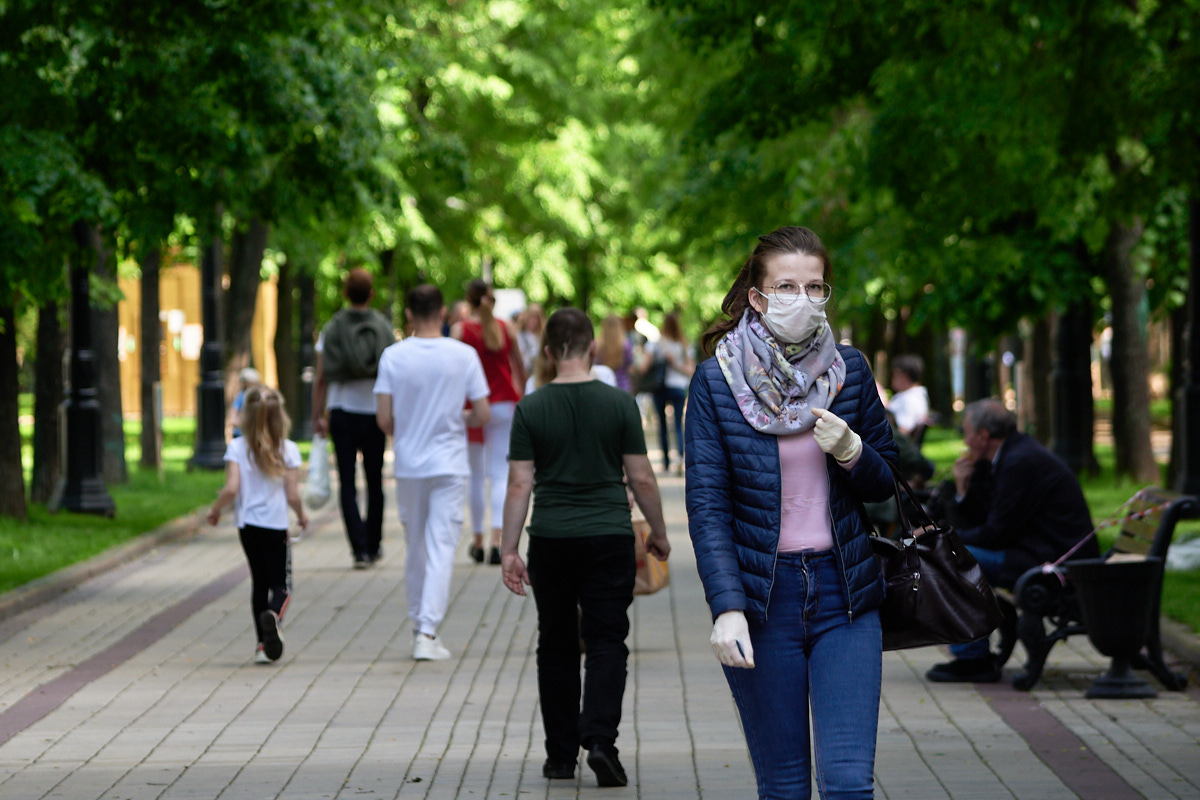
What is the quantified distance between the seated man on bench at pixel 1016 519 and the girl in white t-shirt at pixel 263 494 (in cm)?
330

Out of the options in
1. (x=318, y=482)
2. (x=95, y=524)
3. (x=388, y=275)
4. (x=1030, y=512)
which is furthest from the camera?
(x=388, y=275)

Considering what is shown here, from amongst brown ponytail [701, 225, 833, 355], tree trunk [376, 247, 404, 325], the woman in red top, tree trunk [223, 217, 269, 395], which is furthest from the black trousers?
tree trunk [376, 247, 404, 325]

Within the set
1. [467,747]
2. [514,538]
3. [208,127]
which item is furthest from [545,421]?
[208,127]

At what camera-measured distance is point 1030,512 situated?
8.82 m

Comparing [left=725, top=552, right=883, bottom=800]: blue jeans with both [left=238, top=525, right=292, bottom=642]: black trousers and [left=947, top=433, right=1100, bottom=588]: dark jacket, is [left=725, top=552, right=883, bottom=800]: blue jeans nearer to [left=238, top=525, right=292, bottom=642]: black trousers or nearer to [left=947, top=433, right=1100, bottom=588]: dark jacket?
[left=947, top=433, right=1100, bottom=588]: dark jacket

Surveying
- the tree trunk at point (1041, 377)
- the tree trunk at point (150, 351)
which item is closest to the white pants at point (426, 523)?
the tree trunk at point (150, 351)

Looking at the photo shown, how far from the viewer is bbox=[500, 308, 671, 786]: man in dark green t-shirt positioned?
6492 mm

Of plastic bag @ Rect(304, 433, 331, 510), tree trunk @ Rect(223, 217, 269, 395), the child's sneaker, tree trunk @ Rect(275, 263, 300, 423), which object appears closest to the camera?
the child's sneaker

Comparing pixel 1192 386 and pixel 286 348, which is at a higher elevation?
pixel 286 348

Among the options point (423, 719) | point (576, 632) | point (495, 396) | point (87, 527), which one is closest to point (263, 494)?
point (423, 719)

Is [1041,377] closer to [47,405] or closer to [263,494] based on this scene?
[47,405]

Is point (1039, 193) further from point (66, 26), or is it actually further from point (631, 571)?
point (631, 571)

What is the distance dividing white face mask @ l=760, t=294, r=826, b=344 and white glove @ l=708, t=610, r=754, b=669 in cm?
63

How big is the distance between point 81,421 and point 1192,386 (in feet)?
30.5
